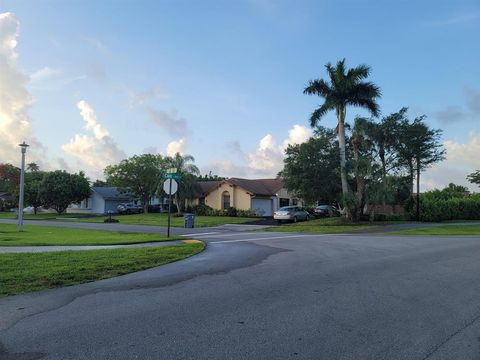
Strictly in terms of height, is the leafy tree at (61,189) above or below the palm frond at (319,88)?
below

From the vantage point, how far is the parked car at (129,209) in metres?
60.5

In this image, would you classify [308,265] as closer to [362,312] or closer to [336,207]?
[362,312]

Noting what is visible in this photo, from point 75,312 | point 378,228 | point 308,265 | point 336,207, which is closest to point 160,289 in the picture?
point 75,312

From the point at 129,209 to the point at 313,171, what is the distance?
29904 millimetres

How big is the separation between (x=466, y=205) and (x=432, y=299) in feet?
158

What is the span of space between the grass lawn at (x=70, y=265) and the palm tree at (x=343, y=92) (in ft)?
74.3

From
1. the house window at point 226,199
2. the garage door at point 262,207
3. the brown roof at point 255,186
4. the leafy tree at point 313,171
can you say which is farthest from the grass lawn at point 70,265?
the house window at point 226,199

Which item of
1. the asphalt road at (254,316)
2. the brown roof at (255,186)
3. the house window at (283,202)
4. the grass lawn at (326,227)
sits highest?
the brown roof at (255,186)

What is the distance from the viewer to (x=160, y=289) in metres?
8.34

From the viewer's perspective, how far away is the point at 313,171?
40.5 meters

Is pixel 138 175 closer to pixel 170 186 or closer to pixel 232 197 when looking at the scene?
pixel 232 197

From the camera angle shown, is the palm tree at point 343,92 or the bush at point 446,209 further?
the bush at point 446,209

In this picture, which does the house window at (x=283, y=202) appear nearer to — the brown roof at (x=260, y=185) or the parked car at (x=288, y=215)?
the brown roof at (x=260, y=185)

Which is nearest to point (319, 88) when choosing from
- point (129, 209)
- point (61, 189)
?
point (129, 209)
